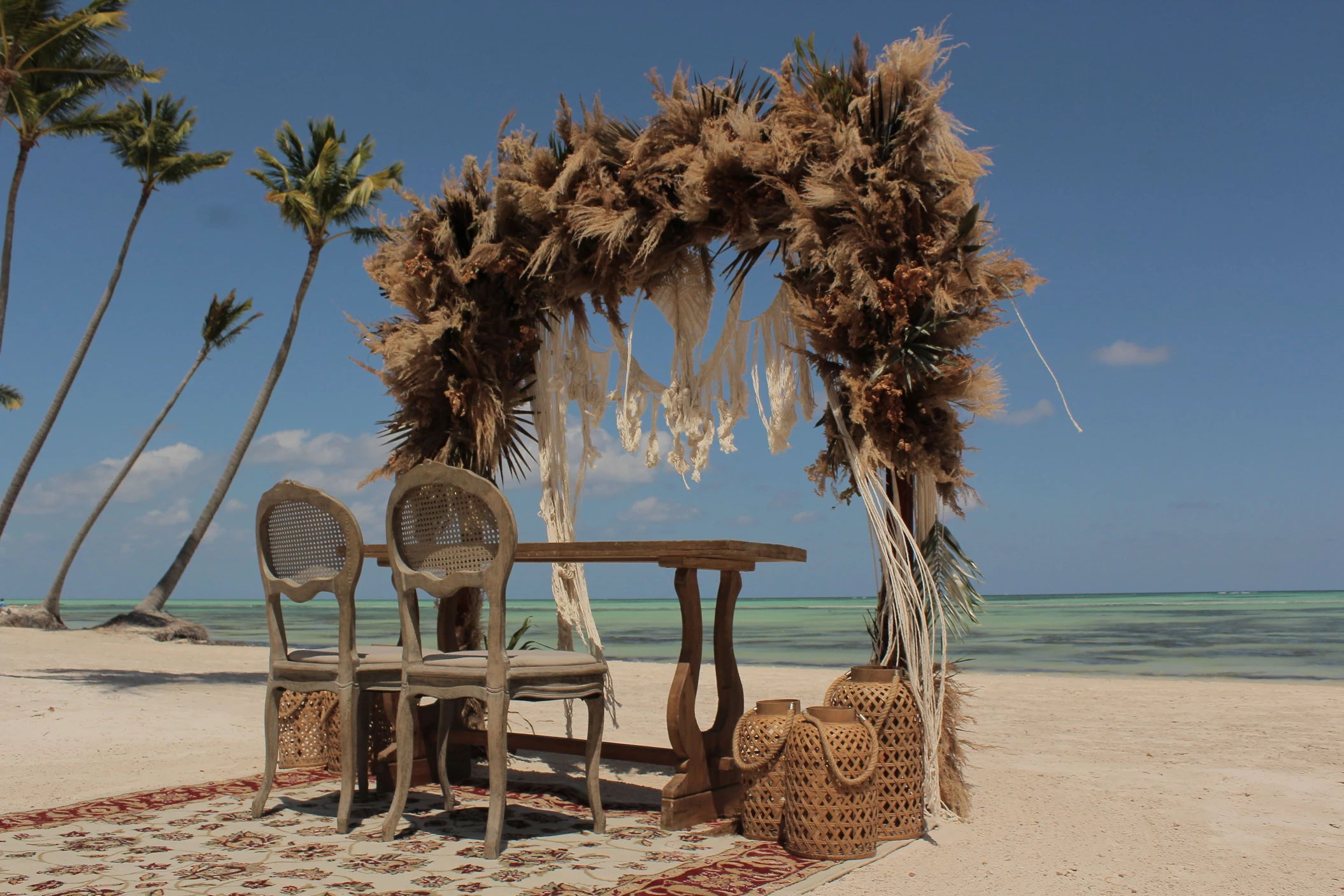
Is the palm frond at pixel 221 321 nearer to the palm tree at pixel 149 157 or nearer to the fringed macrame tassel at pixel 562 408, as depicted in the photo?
the palm tree at pixel 149 157

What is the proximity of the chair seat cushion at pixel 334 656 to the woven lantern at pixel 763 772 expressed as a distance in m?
1.28

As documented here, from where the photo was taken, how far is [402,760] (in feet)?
10.7

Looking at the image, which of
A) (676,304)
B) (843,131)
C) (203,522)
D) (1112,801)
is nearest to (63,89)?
(203,522)

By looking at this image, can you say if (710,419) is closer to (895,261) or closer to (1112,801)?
(895,261)

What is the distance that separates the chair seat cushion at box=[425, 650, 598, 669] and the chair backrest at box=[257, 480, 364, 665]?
0.34 metres

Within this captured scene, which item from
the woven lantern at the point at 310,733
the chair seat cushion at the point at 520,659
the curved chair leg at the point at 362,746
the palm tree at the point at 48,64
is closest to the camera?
the chair seat cushion at the point at 520,659

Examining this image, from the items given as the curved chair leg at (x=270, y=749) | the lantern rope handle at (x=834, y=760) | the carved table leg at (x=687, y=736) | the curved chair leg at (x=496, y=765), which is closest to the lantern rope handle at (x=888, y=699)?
the lantern rope handle at (x=834, y=760)

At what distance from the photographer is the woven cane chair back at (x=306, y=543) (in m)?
3.37

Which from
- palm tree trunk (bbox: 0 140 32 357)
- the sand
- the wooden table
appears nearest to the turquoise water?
the sand

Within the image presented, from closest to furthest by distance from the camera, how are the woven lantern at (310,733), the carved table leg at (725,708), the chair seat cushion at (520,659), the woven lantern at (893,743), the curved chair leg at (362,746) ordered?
the chair seat cushion at (520,659) → the woven lantern at (893,743) → the carved table leg at (725,708) → the curved chair leg at (362,746) → the woven lantern at (310,733)

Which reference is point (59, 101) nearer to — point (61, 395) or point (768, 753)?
point (61, 395)

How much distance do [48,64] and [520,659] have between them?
10431 millimetres

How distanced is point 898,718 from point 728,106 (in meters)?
2.78

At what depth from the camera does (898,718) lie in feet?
11.6
